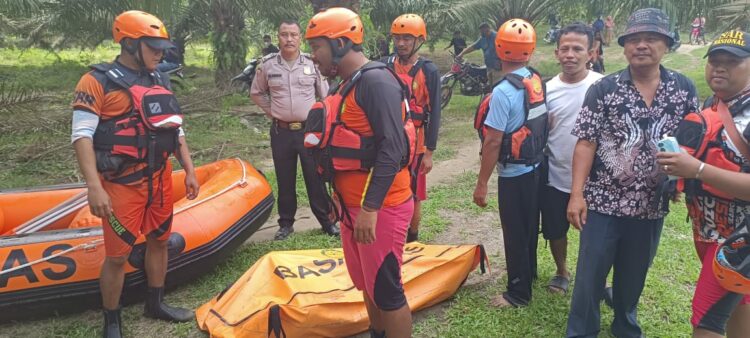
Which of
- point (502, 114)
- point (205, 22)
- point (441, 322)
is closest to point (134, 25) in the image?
point (502, 114)

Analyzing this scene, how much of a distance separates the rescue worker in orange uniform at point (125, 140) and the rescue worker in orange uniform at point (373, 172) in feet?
3.91

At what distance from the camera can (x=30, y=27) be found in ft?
51.0

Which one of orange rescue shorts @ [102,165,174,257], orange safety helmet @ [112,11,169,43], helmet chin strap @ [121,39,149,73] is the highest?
orange safety helmet @ [112,11,169,43]

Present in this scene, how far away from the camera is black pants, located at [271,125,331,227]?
4.78 meters

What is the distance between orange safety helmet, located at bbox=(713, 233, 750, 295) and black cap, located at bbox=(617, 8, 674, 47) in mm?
922

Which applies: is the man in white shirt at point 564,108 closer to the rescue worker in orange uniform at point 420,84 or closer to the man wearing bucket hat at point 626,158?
the man wearing bucket hat at point 626,158

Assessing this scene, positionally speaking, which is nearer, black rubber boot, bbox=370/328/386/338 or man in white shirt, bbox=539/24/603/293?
black rubber boot, bbox=370/328/386/338

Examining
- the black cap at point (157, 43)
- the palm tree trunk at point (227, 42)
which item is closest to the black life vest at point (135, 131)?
the black cap at point (157, 43)

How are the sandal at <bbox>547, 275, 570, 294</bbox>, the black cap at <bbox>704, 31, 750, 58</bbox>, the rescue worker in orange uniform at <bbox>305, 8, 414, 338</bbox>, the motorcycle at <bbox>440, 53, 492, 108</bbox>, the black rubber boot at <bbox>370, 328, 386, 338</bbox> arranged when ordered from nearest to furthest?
the black cap at <bbox>704, 31, 750, 58</bbox>
the rescue worker in orange uniform at <bbox>305, 8, 414, 338</bbox>
the black rubber boot at <bbox>370, 328, 386, 338</bbox>
the sandal at <bbox>547, 275, 570, 294</bbox>
the motorcycle at <bbox>440, 53, 492, 108</bbox>

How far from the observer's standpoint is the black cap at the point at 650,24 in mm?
2443

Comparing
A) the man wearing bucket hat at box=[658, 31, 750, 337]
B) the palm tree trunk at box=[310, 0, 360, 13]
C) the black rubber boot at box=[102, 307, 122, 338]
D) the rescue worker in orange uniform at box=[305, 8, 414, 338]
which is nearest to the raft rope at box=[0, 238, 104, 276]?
the black rubber boot at box=[102, 307, 122, 338]

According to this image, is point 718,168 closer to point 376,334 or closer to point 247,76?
point 376,334

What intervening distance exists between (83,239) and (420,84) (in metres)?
2.53

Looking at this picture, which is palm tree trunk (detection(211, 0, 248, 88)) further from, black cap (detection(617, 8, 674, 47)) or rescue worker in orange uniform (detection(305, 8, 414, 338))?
black cap (detection(617, 8, 674, 47))
